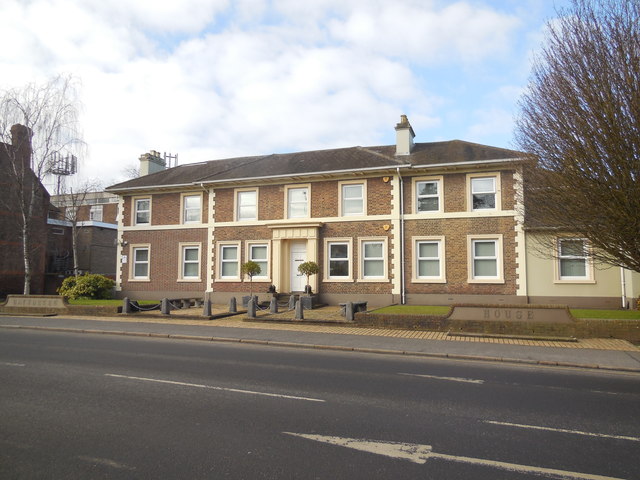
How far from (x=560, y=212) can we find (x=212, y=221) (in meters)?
17.0

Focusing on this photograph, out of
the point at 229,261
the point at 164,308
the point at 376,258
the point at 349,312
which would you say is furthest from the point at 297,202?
the point at 349,312

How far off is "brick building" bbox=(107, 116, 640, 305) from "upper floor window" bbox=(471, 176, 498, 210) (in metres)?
0.05

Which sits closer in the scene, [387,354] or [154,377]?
[154,377]

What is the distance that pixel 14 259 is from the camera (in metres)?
28.9

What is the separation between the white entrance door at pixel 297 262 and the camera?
894 inches

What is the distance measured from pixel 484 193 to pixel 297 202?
8936 millimetres

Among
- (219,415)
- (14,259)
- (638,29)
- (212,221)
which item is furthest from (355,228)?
(14,259)

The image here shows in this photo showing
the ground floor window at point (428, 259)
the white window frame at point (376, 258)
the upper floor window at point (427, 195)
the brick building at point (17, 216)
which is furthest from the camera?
the brick building at point (17, 216)

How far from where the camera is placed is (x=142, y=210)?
25859 millimetres

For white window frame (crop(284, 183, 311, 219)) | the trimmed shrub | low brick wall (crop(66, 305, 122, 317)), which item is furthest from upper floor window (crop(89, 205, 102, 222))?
white window frame (crop(284, 183, 311, 219))

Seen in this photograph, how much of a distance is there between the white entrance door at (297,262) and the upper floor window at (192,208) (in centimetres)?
573

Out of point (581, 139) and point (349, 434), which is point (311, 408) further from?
point (581, 139)

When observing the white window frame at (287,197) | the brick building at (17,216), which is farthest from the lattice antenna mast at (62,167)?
the white window frame at (287,197)

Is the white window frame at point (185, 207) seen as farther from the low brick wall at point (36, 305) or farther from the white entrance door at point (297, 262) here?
the low brick wall at point (36, 305)
